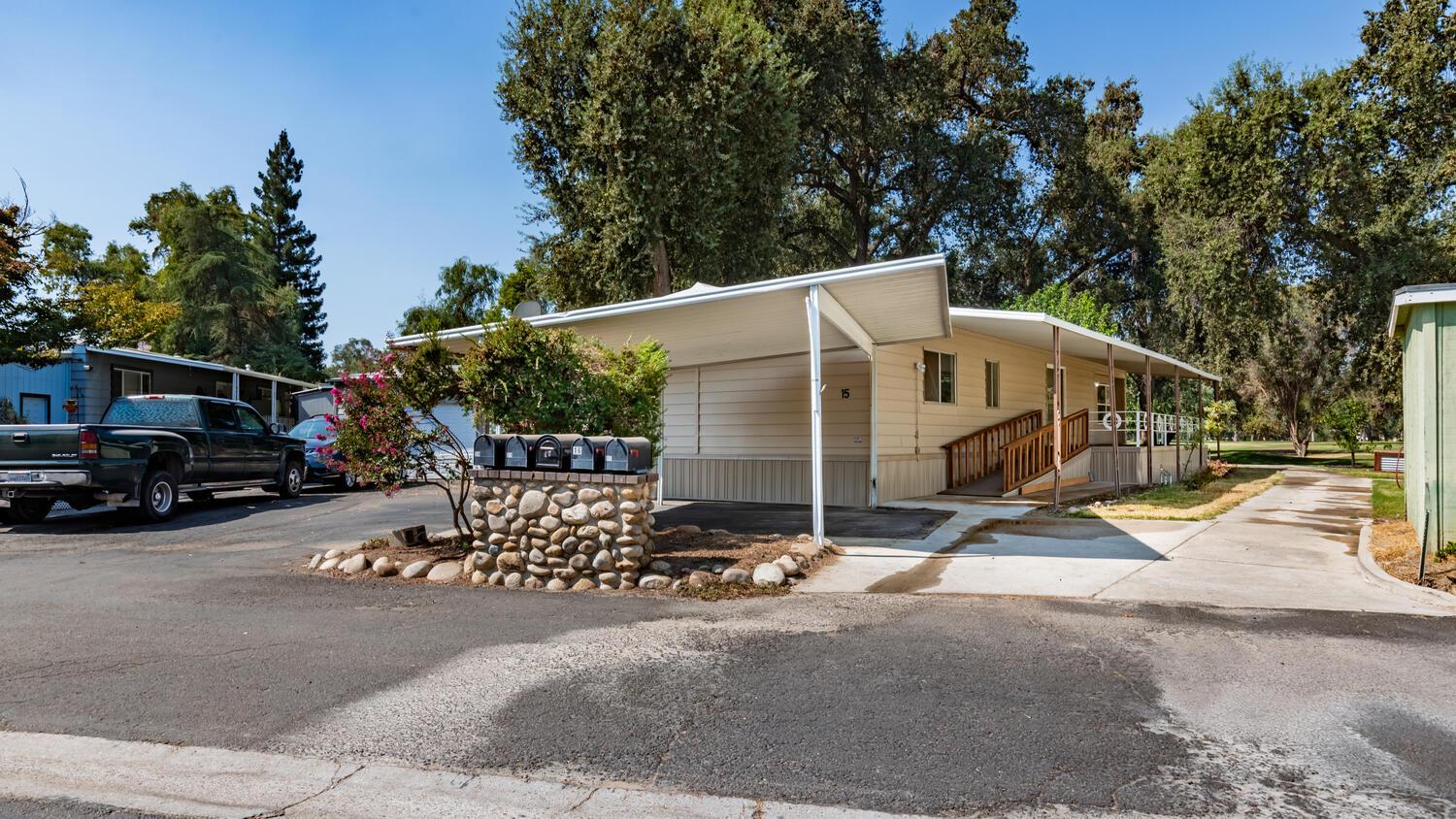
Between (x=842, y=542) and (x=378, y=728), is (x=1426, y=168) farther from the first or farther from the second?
(x=378, y=728)

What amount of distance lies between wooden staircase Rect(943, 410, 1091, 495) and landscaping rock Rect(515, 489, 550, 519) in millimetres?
9244

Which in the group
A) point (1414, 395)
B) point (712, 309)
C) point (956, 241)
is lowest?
point (1414, 395)

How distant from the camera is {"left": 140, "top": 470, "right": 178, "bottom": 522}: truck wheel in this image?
35.0ft

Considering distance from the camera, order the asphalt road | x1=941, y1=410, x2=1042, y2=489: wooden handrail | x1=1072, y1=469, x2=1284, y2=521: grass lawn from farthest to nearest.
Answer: x1=941, y1=410, x2=1042, y2=489: wooden handrail < x1=1072, y1=469, x2=1284, y2=521: grass lawn < the asphalt road

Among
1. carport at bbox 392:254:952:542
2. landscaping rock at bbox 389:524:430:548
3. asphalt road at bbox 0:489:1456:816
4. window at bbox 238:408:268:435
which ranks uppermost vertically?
carport at bbox 392:254:952:542

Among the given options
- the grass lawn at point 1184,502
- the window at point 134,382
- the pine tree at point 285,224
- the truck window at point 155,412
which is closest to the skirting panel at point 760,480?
the grass lawn at point 1184,502

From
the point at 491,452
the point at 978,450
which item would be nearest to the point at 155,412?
the point at 491,452

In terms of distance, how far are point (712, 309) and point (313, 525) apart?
20.3 ft

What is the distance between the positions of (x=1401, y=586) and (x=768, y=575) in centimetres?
481

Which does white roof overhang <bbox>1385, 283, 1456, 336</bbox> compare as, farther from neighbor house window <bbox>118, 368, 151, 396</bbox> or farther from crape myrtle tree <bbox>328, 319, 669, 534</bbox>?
neighbor house window <bbox>118, 368, 151, 396</bbox>

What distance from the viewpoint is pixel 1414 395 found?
8.02m

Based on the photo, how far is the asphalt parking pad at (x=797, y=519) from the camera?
30.8 ft

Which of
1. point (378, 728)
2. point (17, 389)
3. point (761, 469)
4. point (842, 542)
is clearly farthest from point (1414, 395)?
point (17, 389)

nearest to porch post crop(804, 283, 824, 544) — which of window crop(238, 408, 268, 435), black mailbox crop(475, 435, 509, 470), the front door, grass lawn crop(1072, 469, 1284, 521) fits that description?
black mailbox crop(475, 435, 509, 470)
